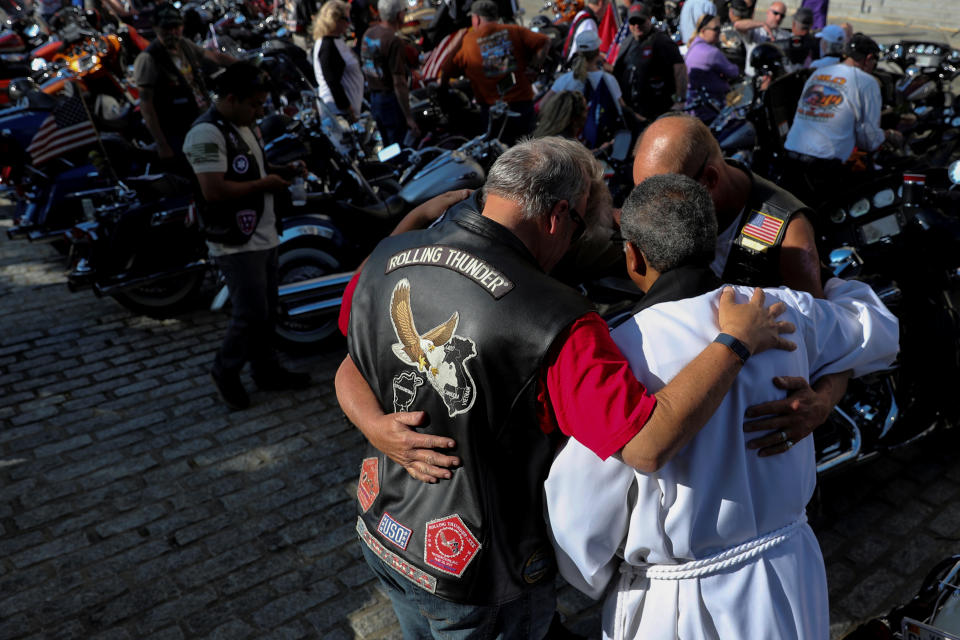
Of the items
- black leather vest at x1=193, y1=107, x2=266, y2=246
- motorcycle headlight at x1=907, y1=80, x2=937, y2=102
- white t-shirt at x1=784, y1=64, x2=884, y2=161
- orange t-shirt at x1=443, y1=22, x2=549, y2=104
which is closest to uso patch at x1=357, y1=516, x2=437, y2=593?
black leather vest at x1=193, y1=107, x2=266, y2=246

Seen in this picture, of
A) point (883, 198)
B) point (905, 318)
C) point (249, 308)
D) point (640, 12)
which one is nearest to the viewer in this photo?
point (905, 318)

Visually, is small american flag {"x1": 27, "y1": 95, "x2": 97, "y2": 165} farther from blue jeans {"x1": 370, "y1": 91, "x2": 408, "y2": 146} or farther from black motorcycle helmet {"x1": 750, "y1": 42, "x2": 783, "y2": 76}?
black motorcycle helmet {"x1": 750, "y1": 42, "x2": 783, "y2": 76}

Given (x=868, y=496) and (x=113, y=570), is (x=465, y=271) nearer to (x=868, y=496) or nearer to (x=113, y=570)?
(x=113, y=570)

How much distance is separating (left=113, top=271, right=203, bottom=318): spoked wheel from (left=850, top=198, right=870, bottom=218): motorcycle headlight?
4455 millimetres

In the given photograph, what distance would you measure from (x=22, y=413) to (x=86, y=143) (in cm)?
262

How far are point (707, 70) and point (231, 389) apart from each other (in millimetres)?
6026

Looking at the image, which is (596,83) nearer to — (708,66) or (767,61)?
(708,66)

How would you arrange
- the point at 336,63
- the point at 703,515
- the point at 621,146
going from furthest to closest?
the point at 336,63, the point at 621,146, the point at 703,515

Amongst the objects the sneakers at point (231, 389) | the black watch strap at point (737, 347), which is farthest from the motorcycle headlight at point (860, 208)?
the sneakers at point (231, 389)

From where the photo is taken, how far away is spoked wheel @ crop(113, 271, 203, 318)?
6.08m

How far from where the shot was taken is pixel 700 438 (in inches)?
67.2

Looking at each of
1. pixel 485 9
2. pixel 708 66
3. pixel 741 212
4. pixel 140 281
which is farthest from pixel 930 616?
pixel 708 66

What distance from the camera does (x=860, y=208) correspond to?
3.96 meters

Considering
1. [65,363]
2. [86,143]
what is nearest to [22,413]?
[65,363]
